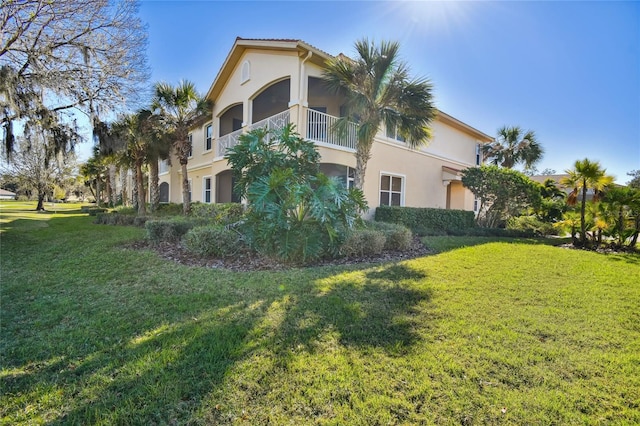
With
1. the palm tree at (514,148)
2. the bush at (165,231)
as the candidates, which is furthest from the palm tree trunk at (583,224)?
the bush at (165,231)

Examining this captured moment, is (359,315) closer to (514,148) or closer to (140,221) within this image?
(140,221)

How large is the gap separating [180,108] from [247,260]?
1169 centimetres

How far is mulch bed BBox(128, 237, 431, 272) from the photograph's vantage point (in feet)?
23.8

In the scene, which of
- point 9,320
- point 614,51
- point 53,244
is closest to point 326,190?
point 9,320

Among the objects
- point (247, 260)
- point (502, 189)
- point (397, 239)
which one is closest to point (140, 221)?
point (247, 260)

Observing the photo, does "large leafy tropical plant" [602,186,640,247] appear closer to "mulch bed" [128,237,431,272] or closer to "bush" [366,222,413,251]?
"mulch bed" [128,237,431,272]

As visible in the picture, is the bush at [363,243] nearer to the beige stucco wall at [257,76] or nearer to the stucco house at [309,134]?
the stucco house at [309,134]

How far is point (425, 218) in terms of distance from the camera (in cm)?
1448

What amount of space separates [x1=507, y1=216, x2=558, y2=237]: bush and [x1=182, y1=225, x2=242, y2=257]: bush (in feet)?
50.4

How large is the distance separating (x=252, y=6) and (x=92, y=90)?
275 inches

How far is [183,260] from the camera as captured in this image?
7.91m

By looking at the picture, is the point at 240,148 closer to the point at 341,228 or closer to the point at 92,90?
the point at 341,228

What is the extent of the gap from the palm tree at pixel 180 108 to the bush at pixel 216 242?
32.0ft

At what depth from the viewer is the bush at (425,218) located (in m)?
13.6
